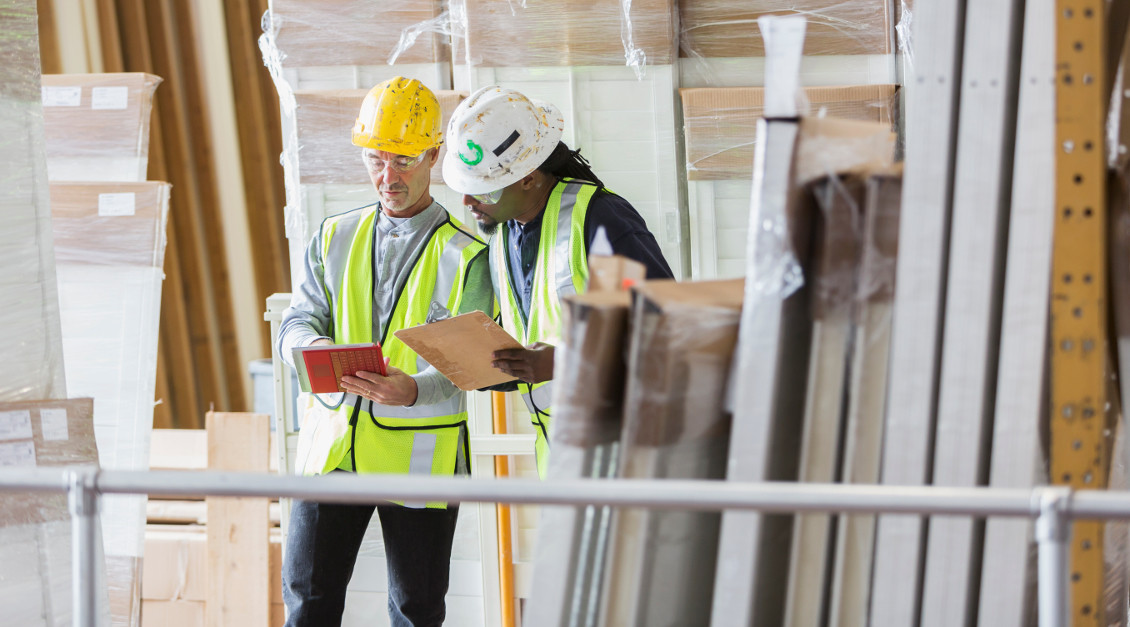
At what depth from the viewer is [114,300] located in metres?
4.36

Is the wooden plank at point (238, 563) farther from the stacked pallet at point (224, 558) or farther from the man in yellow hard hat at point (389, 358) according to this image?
the man in yellow hard hat at point (389, 358)

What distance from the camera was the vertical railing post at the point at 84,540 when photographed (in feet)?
5.22

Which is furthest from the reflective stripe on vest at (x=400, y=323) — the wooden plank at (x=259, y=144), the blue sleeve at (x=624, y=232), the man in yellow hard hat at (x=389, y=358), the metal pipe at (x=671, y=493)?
the wooden plank at (x=259, y=144)

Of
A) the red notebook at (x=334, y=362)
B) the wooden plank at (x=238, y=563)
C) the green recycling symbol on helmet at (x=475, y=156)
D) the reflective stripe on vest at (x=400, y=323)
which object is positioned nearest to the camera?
the red notebook at (x=334, y=362)

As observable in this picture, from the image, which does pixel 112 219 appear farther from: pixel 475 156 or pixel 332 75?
pixel 475 156

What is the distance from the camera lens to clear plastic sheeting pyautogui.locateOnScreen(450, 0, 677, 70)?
12.7 feet

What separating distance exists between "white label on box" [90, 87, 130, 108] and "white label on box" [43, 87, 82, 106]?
0.23ft

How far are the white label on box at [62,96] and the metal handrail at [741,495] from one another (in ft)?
11.1

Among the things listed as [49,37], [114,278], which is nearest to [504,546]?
[114,278]

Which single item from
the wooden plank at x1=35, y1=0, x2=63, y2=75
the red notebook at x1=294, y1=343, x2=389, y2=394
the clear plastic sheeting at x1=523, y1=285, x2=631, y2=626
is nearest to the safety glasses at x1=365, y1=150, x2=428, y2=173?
the red notebook at x1=294, y1=343, x2=389, y2=394

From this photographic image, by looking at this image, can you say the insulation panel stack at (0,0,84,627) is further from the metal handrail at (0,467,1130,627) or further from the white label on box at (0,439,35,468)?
the metal handrail at (0,467,1130,627)

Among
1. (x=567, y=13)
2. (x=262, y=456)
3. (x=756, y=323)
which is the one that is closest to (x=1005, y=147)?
(x=756, y=323)

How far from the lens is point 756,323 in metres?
1.58

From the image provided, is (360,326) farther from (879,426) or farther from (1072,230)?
(1072,230)
